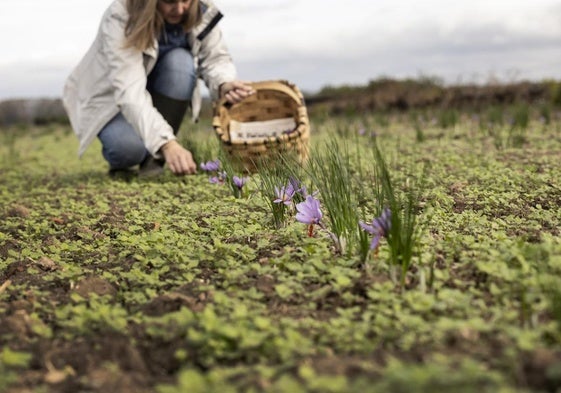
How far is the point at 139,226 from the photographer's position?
10.4 feet

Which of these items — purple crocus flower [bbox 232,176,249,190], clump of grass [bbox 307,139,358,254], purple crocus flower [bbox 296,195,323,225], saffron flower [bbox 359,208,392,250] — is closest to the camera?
saffron flower [bbox 359,208,392,250]

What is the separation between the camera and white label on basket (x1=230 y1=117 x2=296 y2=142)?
4875mm

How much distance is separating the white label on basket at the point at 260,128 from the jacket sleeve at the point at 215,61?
0.41m

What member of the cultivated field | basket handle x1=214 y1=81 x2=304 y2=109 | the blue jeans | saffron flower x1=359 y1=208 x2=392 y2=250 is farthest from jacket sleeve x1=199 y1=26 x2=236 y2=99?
saffron flower x1=359 y1=208 x2=392 y2=250

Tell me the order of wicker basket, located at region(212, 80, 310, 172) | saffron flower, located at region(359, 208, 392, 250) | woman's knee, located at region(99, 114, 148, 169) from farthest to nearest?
woman's knee, located at region(99, 114, 148, 169), wicker basket, located at region(212, 80, 310, 172), saffron flower, located at region(359, 208, 392, 250)

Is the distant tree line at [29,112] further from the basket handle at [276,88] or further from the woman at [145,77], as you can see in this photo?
the basket handle at [276,88]

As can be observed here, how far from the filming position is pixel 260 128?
495 centimetres

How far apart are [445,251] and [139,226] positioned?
1508 millimetres

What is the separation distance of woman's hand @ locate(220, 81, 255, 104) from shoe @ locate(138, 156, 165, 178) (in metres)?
0.73

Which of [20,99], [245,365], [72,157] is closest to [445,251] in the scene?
[245,365]

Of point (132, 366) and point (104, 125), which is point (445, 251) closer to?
point (132, 366)

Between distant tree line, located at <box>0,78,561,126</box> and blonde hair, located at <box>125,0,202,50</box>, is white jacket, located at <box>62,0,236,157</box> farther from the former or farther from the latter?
distant tree line, located at <box>0,78,561,126</box>

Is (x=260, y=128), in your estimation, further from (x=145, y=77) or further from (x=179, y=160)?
(x=179, y=160)

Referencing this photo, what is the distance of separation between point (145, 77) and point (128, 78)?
154mm
